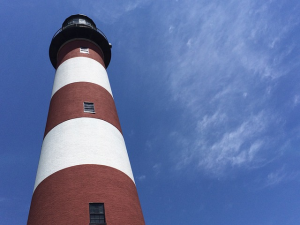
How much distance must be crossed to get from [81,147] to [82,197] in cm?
236

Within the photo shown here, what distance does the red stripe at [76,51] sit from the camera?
1777 centimetres

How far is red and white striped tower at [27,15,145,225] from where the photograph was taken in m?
9.79

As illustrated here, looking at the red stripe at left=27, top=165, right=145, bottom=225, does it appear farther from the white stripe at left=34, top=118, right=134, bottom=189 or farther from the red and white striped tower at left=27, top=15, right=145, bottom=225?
the white stripe at left=34, top=118, right=134, bottom=189

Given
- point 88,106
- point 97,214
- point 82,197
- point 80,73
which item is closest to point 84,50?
point 80,73

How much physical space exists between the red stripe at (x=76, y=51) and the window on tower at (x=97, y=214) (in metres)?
10.9

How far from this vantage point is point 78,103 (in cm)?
1362

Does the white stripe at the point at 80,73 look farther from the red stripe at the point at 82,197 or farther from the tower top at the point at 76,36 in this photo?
the red stripe at the point at 82,197

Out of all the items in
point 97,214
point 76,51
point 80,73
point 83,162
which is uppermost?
point 76,51

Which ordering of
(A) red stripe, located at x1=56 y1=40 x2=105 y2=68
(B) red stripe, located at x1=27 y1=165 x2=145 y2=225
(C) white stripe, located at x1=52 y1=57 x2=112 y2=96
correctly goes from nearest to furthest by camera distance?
(B) red stripe, located at x1=27 y1=165 x2=145 y2=225 < (C) white stripe, located at x1=52 y1=57 x2=112 y2=96 < (A) red stripe, located at x1=56 y1=40 x2=105 y2=68

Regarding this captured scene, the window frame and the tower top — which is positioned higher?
the tower top

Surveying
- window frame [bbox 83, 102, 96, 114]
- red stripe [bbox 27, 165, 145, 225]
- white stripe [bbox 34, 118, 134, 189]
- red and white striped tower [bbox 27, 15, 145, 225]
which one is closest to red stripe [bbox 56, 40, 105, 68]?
red and white striped tower [bbox 27, 15, 145, 225]

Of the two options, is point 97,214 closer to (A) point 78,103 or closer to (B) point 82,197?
(B) point 82,197

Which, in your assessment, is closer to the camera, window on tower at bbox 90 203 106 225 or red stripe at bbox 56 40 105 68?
window on tower at bbox 90 203 106 225

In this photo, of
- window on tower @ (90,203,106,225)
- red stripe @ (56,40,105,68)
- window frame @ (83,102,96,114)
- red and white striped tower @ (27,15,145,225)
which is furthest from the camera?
red stripe @ (56,40,105,68)
